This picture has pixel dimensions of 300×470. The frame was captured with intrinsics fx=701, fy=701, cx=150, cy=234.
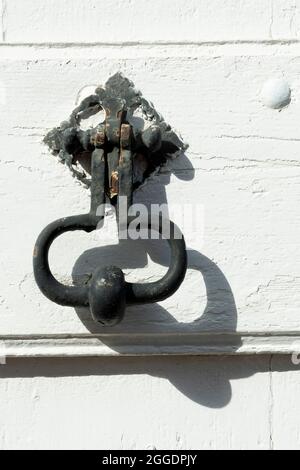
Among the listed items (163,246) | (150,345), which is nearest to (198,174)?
(163,246)

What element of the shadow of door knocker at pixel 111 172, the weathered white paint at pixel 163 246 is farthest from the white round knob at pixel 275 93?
the shadow of door knocker at pixel 111 172

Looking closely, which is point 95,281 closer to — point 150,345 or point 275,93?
point 150,345

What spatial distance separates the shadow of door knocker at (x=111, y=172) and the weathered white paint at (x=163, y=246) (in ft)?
0.06

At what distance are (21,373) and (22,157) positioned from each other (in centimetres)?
25

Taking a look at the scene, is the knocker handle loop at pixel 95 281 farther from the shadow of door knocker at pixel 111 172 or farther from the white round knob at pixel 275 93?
the white round knob at pixel 275 93

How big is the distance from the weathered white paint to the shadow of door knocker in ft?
0.06

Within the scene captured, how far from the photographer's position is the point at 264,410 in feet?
2.70

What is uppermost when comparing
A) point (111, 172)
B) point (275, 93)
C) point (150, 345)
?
point (275, 93)

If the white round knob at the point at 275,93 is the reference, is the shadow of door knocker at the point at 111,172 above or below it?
below

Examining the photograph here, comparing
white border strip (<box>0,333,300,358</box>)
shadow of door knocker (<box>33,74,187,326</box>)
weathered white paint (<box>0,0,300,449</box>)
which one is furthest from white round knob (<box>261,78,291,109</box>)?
white border strip (<box>0,333,300,358</box>)

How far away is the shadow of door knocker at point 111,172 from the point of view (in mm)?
727

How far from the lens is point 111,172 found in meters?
0.78

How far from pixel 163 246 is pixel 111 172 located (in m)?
0.11

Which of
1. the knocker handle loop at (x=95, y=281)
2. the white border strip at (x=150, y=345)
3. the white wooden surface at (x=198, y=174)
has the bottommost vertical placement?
the white border strip at (x=150, y=345)
